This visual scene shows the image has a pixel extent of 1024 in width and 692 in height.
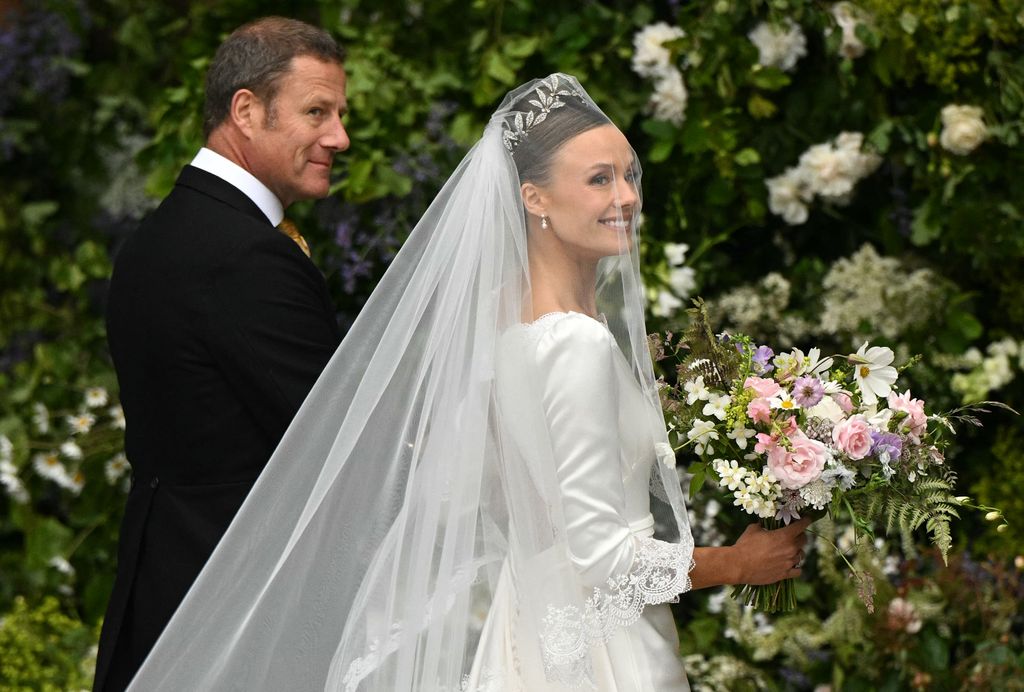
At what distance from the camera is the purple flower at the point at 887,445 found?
222 centimetres

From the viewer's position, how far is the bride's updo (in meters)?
2.28

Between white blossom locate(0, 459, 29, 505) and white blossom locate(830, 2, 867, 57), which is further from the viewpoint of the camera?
white blossom locate(0, 459, 29, 505)

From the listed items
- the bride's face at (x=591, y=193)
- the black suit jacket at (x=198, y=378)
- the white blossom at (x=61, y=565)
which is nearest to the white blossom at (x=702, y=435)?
the bride's face at (x=591, y=193)

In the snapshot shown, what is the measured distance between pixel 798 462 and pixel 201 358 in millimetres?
1174

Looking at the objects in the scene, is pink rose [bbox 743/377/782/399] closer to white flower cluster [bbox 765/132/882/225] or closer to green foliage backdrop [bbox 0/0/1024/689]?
green foliage backdrop [bbox 0/0/1024/689]

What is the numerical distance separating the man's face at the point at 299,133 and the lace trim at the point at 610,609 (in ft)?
3.76

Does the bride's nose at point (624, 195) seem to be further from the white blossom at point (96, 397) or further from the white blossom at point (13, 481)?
the white blossom at point (13, 481)

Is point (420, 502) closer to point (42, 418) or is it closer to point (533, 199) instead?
point (533, 199)

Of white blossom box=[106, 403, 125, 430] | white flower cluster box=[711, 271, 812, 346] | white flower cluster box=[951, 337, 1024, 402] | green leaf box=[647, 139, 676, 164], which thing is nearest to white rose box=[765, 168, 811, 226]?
white flower cluster box=[711, 271, 812, 346]

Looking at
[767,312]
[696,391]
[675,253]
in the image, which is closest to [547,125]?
[696,391]

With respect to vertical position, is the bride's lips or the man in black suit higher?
the bride's lips

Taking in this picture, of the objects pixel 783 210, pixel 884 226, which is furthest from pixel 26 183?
pixel 884 226

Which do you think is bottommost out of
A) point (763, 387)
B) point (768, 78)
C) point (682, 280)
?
point (682, 280)

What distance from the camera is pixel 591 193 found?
2.27 meters
